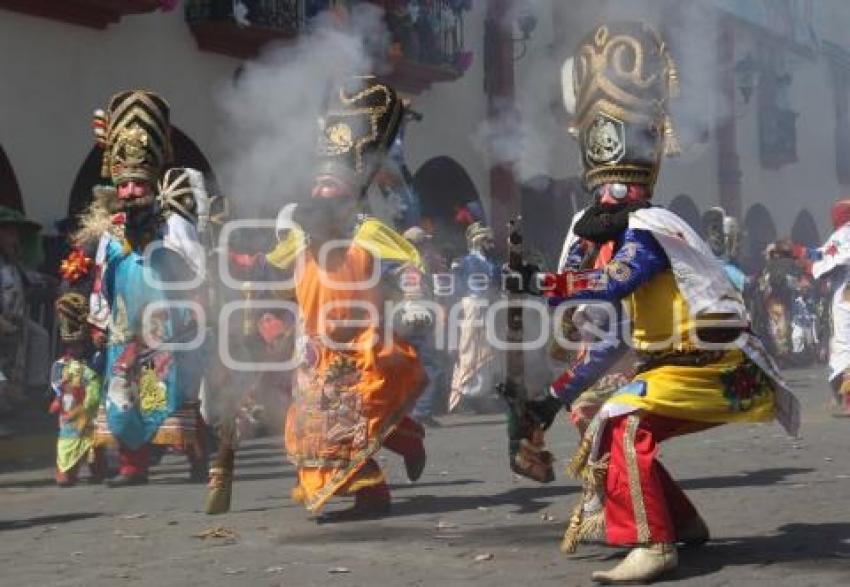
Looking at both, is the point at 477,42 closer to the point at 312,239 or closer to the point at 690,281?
the point at 312,239

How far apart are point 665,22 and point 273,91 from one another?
2.80 meters

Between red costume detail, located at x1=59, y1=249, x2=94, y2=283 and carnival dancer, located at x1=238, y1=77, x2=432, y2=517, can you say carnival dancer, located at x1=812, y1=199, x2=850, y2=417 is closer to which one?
carnival dancer, located at x1=238, y1=77, x2=432, y2=517

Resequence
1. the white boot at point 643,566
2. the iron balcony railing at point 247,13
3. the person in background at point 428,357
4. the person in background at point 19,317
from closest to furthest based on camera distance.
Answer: the white boot at point 643,566 → the person in background at point 19,317 → the person in background at point 428,357 → the iron balcony railing at point 247,13

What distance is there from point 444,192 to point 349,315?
14949 mm

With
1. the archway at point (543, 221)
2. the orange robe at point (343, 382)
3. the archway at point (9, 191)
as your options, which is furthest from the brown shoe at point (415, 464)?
the archway at point (543, 221)

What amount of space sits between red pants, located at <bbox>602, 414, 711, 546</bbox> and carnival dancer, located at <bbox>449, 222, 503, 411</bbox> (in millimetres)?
10347

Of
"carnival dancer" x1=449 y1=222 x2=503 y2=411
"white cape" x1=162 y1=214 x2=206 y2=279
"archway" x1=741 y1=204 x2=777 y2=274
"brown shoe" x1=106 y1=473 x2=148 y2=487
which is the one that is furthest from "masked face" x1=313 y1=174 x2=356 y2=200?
"archway" x1=741 y1=204 x2=777 y2=274

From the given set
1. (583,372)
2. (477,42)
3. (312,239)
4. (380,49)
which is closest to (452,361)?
(380,49)

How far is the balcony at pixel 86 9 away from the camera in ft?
49.7

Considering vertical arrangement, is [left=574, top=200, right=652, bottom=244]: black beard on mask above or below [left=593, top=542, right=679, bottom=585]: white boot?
above

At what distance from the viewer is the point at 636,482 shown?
5.73m

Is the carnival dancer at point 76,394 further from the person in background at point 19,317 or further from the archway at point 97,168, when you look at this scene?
the archway at point 97,168

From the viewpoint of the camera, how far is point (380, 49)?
56.8 ft

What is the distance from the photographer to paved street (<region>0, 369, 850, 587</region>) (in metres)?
5.97
